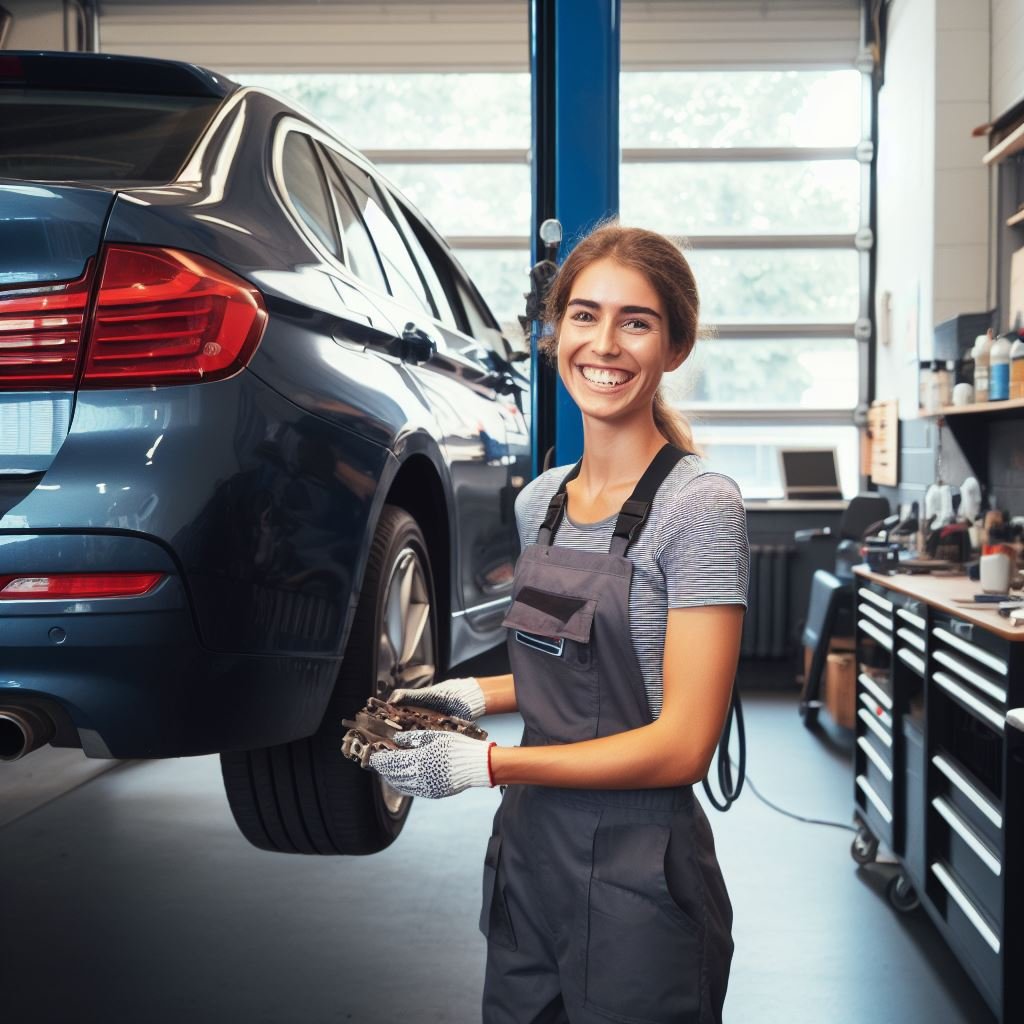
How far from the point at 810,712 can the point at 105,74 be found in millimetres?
3752

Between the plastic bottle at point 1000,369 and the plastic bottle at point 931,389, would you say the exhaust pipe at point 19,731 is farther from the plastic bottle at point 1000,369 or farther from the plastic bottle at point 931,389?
the plastic bottle at point 931,389

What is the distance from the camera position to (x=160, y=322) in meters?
1.32

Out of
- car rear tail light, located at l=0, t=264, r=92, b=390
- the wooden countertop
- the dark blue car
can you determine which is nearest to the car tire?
the dark blue car

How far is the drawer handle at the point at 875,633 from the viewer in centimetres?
282

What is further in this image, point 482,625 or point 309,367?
point 482,625

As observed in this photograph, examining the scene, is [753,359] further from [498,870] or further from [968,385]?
[498,870]

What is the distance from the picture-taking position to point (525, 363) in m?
3.52

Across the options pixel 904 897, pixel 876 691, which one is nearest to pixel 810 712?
pixel 876 691

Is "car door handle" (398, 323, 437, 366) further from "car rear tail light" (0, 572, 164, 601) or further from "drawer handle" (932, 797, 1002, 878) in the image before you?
"drawer handle" (932, 797, 1002, 878)

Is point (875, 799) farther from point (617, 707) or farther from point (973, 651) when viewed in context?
point (617, 707)

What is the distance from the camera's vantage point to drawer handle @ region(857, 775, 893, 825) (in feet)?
8.88

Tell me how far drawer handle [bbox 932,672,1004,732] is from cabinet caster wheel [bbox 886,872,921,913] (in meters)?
0.55

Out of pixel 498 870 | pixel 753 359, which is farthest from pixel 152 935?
pixel 753 359

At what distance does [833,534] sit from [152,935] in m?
3.83
